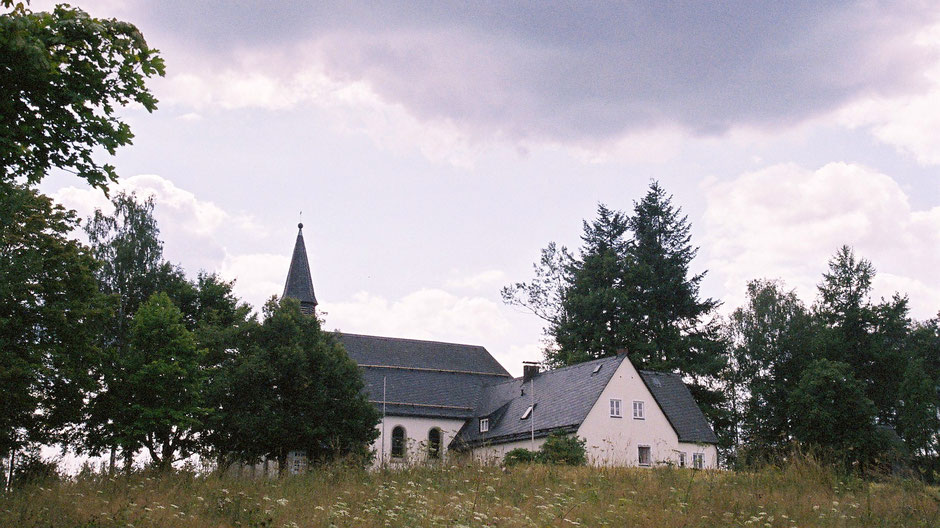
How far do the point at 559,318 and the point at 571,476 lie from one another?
45.3 m

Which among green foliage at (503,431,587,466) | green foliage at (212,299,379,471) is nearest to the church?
green foliage at (212,299,379,471)

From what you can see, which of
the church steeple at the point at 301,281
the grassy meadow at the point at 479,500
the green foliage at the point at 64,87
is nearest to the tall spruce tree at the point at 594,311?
the church steeple at the point at 301,281

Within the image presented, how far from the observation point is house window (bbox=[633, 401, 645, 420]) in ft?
143

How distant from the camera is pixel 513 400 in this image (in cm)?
4969

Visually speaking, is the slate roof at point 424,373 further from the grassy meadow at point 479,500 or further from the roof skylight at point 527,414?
the grassy meadow at point 479,500

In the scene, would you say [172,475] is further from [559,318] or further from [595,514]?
[559,318]

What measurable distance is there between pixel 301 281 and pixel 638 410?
24443 millimetres

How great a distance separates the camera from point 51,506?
42.5ft

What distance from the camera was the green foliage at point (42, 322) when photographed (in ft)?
92.9

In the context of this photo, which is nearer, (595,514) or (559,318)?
(595,514)

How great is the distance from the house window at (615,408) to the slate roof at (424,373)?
45.0 ft

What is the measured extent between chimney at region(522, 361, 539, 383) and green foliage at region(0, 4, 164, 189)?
128 ft

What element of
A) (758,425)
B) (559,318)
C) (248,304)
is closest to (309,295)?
(248,304)

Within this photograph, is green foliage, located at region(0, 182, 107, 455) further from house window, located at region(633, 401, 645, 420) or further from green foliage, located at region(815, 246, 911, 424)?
green foliage, located at region(815, 246, 911, 424)
